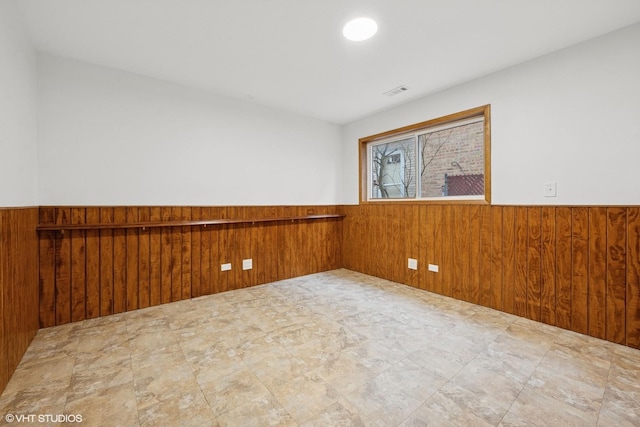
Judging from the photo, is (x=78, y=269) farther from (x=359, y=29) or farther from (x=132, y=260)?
(x=359, y=29)

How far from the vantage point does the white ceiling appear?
1876 mm

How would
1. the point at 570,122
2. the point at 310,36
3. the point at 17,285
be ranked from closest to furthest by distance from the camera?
the point at 17,285
the point at 310,36
the point at 570,122

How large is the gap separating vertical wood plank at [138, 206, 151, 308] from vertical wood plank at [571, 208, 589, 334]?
3.90 meters

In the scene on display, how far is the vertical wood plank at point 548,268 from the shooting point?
7.89ft

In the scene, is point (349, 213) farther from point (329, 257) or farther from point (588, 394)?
point (588, 394)

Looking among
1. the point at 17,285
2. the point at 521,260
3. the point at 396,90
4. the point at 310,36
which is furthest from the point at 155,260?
the point at 521,260

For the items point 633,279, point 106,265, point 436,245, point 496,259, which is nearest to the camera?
point 633,279

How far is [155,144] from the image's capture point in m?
2.92

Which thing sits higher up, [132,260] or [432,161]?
[432,161]

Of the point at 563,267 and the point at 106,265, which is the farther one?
the point at 106,265

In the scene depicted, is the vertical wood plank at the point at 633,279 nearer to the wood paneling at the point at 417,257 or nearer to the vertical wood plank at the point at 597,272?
the wood paneling at the point at 417,257

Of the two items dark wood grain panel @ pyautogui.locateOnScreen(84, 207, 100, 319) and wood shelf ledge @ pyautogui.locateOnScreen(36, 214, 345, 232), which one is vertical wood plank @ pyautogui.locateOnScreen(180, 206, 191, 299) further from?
dark wood grain panel @ pyautogui.locateOnScreen(84, 207, 100, 319)

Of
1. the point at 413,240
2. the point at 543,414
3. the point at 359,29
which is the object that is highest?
the point at 359,29

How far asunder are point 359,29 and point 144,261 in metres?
2.91
